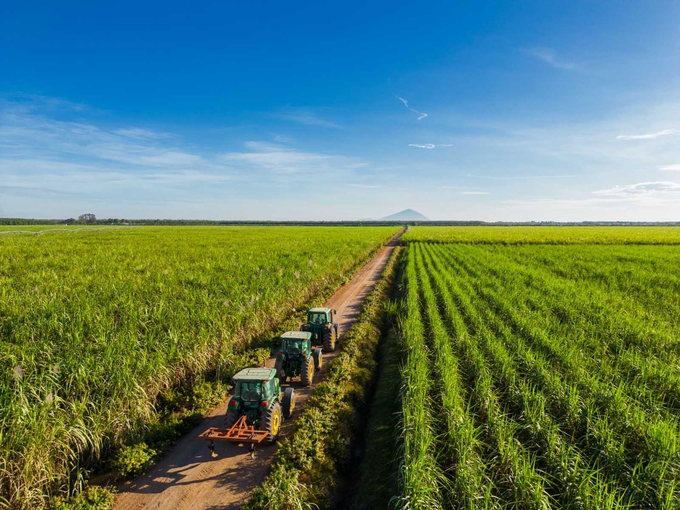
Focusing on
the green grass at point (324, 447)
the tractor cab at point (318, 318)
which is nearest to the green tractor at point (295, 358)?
the green grass at point (324, 447)

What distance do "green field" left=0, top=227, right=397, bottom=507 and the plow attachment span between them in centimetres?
187

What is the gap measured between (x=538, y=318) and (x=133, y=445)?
581 inches

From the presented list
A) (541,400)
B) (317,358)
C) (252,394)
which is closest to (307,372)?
(317,358)

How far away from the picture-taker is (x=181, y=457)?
7184 mm

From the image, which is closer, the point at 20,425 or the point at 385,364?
the point at 20,425

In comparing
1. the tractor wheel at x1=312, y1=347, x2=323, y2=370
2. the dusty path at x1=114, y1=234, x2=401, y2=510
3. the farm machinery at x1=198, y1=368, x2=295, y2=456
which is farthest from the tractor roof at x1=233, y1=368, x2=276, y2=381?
the tractor wheel at x1=312, y1=347, x2=323, y2=370

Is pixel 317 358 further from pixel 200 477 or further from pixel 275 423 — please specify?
pixel 200 477

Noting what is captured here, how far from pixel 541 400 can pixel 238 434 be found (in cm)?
670

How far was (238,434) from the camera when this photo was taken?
6.92 metres

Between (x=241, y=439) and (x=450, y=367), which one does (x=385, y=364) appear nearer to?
(x=450, y=367)

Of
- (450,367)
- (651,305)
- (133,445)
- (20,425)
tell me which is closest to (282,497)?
(133,445)

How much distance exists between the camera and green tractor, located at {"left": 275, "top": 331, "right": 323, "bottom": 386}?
33.1ft

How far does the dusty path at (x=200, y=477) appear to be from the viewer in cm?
605

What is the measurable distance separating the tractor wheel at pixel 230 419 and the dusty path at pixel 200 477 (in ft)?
2.32
